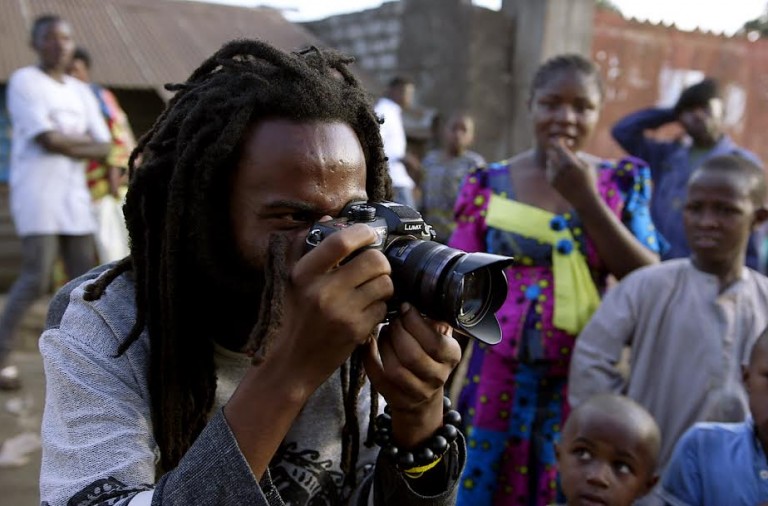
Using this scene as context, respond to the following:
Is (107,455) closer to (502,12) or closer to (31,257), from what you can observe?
(31,257)

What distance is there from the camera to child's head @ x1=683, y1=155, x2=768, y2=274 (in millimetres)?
2475

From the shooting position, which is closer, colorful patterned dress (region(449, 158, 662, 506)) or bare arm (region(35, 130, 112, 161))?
colorful patterned dress (region(449, 158, 662, 506))

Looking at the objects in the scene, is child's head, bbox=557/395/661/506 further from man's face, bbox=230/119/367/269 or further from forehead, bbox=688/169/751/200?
man's face, bbox=230/119/367/269

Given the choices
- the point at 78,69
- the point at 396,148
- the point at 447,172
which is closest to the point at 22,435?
the point at 78,69

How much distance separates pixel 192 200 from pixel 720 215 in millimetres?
1748

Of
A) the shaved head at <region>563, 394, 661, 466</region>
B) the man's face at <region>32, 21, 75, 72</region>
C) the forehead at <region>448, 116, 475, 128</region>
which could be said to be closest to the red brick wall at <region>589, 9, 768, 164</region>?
the forehead at <region>448, 116, 475, 128</region>

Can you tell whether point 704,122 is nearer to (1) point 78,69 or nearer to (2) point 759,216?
(2) point 759,216

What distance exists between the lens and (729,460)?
6.77ft

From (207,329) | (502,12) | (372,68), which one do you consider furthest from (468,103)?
(207,329)

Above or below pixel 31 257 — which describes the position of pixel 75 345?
above

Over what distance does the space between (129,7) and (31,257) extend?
4.76 meters

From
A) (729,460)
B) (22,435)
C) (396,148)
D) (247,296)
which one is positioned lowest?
(22,435)

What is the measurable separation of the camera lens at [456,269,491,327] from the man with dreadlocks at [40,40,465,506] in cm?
6

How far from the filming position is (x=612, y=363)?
250 cm
